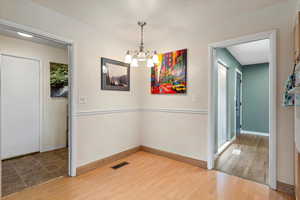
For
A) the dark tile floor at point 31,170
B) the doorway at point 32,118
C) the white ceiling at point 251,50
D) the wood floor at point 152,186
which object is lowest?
the wood floor at point 152,186

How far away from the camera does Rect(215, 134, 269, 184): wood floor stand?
247 centimetres

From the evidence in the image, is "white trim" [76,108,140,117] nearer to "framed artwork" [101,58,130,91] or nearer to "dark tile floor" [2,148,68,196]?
"framed artwork" [101,58,130,91]

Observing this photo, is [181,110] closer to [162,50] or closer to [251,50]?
[162,50]

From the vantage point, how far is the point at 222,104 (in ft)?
12.6

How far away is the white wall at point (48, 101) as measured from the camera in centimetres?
316

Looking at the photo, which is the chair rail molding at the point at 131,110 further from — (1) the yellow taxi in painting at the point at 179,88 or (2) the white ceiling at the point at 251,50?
(2) the white ceiling at the point at 251,50

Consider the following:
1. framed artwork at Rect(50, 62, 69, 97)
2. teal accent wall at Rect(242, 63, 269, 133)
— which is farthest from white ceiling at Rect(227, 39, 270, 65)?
framed artwork at Rect(50, 62, 69, 97)

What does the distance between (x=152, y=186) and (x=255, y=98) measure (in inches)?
196

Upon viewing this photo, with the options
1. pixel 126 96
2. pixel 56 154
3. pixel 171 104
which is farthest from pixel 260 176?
pixel 56 154

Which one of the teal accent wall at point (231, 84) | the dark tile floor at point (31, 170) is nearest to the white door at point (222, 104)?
the teal accent wall at point (231, 84)

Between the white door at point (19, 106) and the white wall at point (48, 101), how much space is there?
0.42 feet

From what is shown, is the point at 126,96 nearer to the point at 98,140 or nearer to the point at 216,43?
the point at 98,140

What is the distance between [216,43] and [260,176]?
7.20ft

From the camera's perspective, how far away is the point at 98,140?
2730mm
